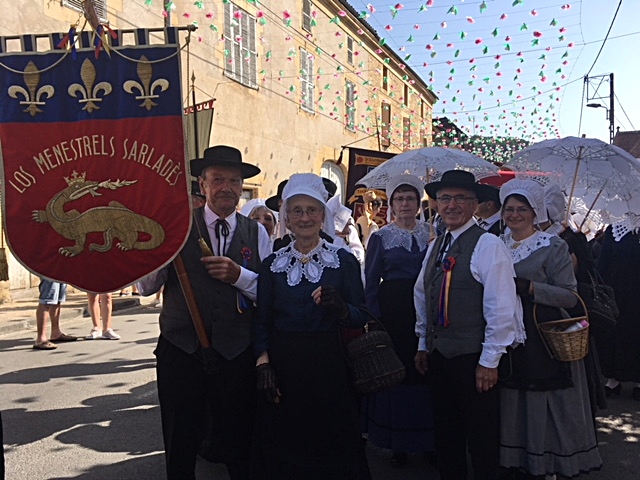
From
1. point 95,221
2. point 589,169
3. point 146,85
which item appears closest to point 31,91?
point 146,85

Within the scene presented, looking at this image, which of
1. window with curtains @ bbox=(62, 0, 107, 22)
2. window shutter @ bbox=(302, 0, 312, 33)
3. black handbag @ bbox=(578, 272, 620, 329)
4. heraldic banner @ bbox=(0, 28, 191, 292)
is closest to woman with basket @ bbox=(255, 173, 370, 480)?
heraldic banner @ bbox=(0, 28, 191, 292)

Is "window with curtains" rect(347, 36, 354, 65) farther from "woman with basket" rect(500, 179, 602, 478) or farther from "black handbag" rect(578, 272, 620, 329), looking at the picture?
"woman with basket" rect(500, 179, 602, 478)

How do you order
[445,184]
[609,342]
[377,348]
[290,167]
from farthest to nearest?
[290,167] < [609,342] < [445,184] < [377,348]

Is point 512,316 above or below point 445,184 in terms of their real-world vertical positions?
below

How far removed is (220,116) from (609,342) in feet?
35.0

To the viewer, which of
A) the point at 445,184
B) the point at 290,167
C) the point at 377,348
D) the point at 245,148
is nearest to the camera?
the point at 377,348

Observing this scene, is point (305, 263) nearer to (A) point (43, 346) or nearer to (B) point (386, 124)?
(A) point (43, 346)

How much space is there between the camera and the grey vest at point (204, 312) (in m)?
2.76

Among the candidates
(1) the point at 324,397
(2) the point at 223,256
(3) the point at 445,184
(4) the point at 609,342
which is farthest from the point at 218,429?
(4) the point at 609,342

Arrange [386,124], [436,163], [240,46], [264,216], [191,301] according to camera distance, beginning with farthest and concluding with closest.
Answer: [386,124] → [240,46] → [264,216] → [436,163] → [191,301]

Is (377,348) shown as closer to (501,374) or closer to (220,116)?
(501,374)

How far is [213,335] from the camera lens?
2.75m

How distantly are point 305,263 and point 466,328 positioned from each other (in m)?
0.94

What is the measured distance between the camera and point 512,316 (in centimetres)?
284
